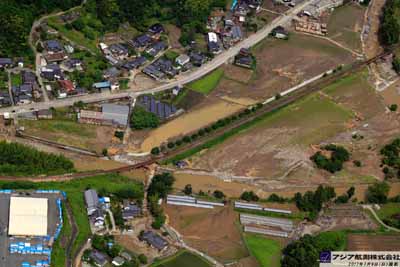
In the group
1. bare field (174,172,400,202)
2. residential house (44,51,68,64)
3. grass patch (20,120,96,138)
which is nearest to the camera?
bare field (174,172,400,202)

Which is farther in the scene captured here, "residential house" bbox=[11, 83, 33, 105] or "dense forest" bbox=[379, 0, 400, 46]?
"dense forest" bbox=[379, 0, 400, 46]

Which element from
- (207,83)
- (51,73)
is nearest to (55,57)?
(51,73)

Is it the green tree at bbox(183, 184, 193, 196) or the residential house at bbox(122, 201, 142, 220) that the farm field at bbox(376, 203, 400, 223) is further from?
the residential house at bbox(122, 201, 142, 220)

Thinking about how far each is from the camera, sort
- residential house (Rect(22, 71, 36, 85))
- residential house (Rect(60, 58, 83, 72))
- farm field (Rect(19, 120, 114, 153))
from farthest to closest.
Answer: residential house (Rect(60, 58, 83, 72))
residential house (Rect(22, 71, 36, 85))
farm field (Rect(19, 120, 114, 153))

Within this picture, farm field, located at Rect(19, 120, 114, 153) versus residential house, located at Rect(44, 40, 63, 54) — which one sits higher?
residential house, located at Rect(44, 40, 63, 54)

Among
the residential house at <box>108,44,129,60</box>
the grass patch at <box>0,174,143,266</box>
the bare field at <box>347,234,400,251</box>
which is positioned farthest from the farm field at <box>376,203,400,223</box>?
the residential house at <box>108,44,129,60</box>

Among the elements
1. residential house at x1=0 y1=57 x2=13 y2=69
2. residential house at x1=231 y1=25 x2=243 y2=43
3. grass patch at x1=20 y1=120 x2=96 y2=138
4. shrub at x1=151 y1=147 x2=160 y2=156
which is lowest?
shrub at x1=151 y1=147 x2=160 y2=156
